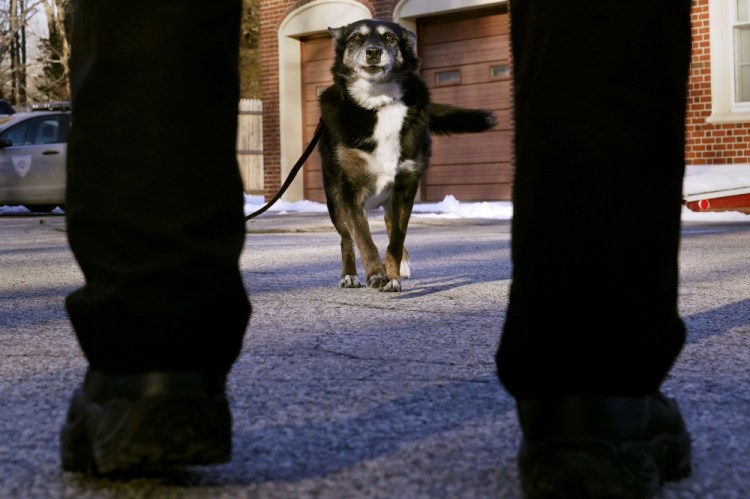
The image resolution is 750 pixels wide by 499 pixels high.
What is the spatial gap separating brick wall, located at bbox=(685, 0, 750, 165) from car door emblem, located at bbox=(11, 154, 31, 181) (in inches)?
376

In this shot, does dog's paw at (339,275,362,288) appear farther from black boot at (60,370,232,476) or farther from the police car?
the police car

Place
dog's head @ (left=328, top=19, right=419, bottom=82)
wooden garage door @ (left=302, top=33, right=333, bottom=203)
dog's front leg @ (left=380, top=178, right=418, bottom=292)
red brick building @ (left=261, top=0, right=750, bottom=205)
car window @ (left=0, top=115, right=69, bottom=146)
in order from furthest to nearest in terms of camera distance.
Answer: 1. wooden garage door @ (left=302, top=33, right=333, bottom=203)
2. car window @ (left=0, top=115, right=69, bottom=146)
3. red brick building @ (left=261, top=0, right=750, bottom=205)
4. dog's head @ (left=328, top=19, right=419, bottom=82)
5. dog's front leg @ (left=380, top=178, right=418, bottom=292)

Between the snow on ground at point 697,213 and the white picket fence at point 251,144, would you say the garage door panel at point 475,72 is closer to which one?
the snow on ground at point 697,213

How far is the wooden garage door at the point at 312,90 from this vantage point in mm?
17391

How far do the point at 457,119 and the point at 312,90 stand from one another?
A: 12.7 meters

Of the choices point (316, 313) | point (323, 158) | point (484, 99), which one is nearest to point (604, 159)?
point (316, 313)

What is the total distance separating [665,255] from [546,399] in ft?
0.73

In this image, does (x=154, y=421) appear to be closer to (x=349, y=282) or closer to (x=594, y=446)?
(x=594, y=446)

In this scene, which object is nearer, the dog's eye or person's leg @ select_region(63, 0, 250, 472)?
person's leg @ select_region(63, 0, 250, 472)

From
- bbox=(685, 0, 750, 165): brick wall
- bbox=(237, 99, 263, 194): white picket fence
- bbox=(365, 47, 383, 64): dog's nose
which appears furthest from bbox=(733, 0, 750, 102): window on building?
bbox=(237, 99, 263, 194): white picket fence

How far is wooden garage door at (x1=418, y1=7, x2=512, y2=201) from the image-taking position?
14.9 m

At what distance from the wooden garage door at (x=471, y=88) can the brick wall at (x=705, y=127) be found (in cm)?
278

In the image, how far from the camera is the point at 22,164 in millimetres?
16078

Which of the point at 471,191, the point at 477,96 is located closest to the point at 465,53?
the point at 477,96
